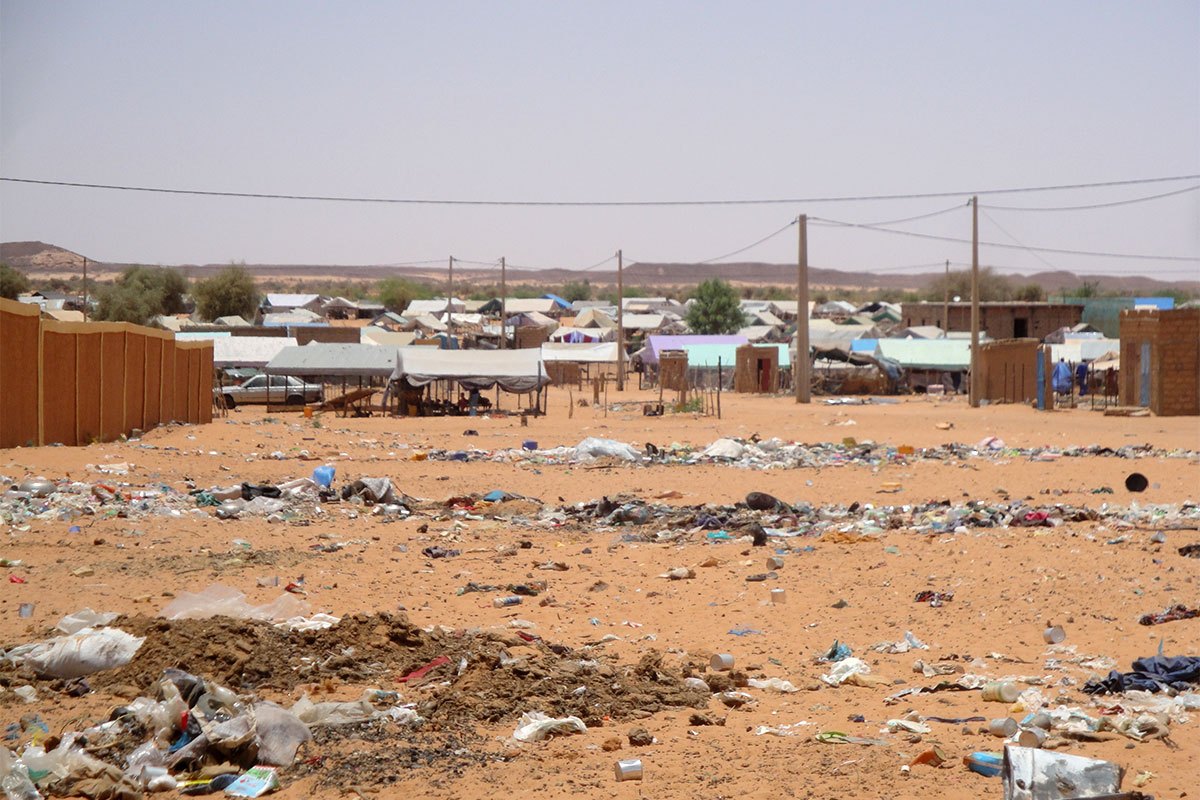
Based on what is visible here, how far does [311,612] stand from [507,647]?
1986 mm

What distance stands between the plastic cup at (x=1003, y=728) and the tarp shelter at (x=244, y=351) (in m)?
37.7

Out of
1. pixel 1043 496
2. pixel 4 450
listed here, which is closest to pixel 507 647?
pixel 1043 496

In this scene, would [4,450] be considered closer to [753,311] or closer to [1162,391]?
[1162,391]

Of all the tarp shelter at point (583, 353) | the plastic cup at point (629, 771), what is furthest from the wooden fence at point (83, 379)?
the tarp shelter at point (583, 353)

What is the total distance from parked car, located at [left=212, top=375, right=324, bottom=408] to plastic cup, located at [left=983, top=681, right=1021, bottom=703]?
31693 mm

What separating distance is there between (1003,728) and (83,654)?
17.1 feet

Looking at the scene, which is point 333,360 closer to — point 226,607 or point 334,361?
point 334,361

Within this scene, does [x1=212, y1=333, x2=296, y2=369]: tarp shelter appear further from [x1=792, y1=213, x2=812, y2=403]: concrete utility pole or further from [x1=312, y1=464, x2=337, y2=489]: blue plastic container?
[x1=312, y1=464, x2=337, y2=489]: blue plastic container

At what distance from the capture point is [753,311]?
3174 inches

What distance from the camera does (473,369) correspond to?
1292 inches


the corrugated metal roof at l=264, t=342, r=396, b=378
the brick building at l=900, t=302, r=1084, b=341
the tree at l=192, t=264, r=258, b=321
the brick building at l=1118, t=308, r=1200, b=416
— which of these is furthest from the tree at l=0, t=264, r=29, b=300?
the brick building at l=1118, t=308, r=1200, b=416

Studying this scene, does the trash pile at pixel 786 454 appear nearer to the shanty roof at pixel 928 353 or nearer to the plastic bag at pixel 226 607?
the plastic bag at pixel 226 607

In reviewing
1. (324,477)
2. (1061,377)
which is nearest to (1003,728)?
(324,477)

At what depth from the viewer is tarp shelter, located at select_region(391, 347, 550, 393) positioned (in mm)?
32250
